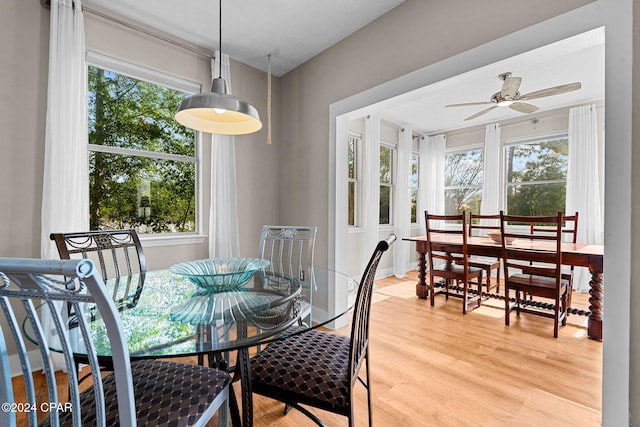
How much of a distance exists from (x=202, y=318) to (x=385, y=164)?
4526mm

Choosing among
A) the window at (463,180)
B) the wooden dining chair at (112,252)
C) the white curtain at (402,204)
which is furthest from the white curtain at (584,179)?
the wooden dining chair at (112,252)

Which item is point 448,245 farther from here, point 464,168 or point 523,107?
point 464,168

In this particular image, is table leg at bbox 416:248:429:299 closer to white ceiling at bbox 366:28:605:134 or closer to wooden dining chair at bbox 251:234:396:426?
white ceiling at bbox 366:28:605:134

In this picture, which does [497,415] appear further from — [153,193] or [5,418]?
[153,193]

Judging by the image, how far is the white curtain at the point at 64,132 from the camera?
209cm

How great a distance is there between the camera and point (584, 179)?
13.6 ft

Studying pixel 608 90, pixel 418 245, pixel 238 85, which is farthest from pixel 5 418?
pixel 418 245

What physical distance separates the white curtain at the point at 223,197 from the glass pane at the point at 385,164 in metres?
2.90

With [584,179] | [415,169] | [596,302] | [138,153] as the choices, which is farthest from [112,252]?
[584,179]

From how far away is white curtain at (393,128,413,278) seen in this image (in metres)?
5.04

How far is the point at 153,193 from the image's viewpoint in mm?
2768

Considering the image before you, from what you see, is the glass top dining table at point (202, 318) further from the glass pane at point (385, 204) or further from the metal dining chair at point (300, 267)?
the glass pane at point (385, 204)

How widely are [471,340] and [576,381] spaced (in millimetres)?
720

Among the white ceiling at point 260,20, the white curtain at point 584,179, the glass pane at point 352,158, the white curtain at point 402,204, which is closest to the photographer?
the white ceiling at point 260,20
